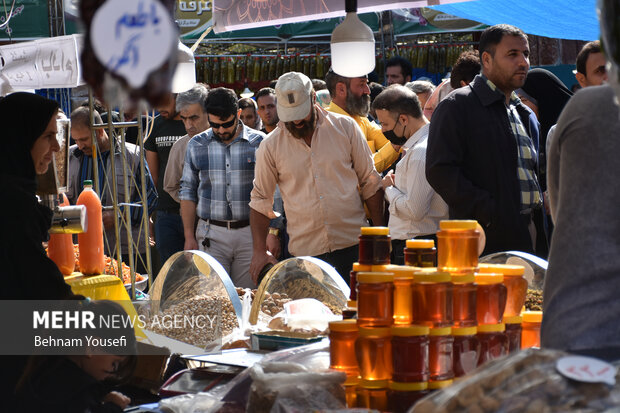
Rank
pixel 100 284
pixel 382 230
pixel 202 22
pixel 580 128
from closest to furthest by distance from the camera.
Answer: pixel 580 128, pixel 382 230, pixel 100 284, pixel 202 22

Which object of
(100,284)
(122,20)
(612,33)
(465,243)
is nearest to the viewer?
(612,33)

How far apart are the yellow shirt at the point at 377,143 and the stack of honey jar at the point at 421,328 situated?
10.1 ft

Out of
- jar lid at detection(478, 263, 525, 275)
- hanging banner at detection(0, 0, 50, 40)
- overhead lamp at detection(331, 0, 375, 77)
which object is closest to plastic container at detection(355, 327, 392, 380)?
jar lid at detection(478, 263, 525, 275)

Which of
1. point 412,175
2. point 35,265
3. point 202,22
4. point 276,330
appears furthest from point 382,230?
point 202,22

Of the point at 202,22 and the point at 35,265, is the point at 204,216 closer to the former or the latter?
the point at 35,265

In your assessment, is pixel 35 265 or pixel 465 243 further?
pixel 35 265

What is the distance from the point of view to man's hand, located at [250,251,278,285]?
14.0 feet

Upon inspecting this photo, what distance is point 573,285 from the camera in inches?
55.1

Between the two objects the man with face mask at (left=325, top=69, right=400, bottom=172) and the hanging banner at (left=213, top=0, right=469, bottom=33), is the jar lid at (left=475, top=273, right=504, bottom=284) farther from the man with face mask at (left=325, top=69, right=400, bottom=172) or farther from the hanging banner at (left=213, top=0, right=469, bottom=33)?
the man with face mask at (left=325, top=69, right=400, bottom=172)

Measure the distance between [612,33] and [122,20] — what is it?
37.6 inches

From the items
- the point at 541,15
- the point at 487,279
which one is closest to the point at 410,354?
the point at 487,279

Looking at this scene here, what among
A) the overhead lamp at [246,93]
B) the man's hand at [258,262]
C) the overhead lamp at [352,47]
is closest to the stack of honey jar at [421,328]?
the overhead lamp at [352,47]

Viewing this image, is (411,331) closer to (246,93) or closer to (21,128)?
(21,128)

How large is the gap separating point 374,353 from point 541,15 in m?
5.38
